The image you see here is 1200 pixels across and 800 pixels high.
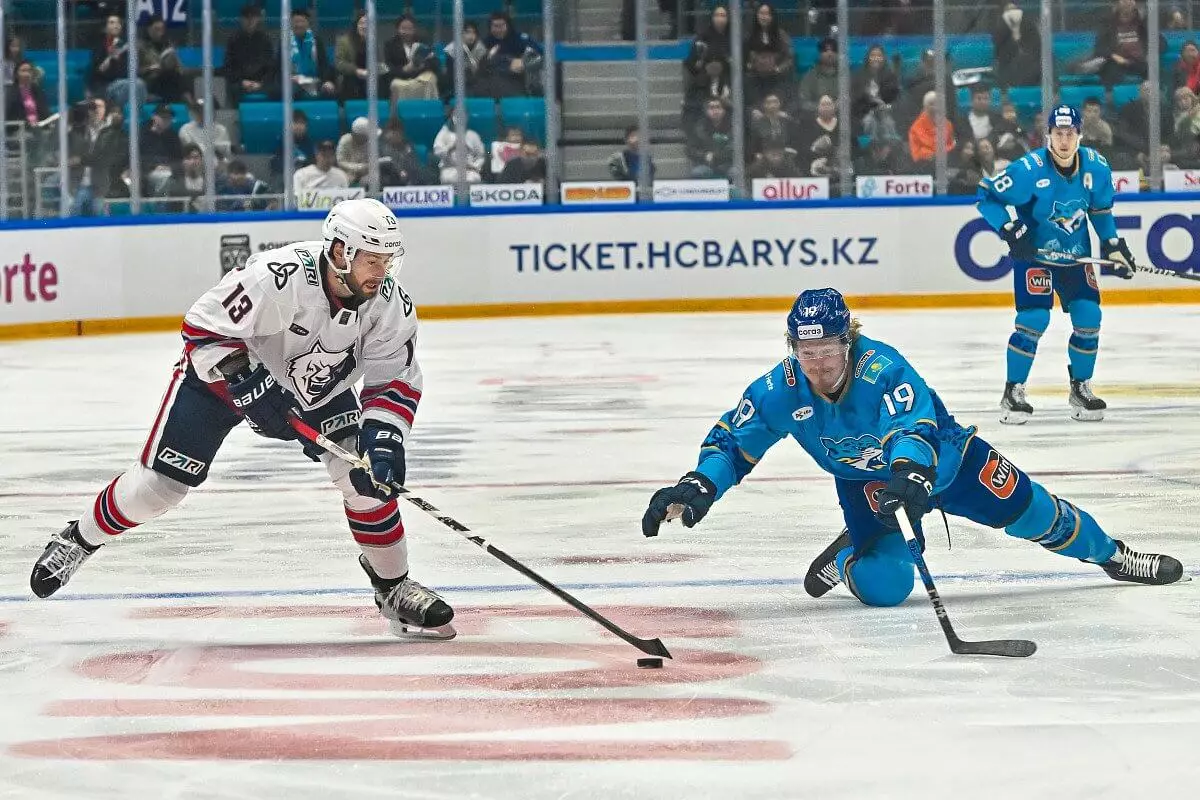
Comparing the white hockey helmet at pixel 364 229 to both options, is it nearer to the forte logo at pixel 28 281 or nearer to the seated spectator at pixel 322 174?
the forte logo at pixel 28 281

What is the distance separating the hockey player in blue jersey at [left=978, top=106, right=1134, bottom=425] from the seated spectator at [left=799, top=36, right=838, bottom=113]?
520cm

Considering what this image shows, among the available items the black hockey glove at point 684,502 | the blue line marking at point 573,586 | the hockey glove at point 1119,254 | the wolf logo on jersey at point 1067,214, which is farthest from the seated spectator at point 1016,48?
the black hockey glove at point 684,502

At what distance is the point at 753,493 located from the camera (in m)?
6.24

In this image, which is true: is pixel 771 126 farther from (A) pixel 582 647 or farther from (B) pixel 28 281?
(A) pixel 582 647

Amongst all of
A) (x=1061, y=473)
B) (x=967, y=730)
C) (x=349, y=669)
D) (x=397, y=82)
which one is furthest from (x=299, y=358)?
(x=397, y=82)

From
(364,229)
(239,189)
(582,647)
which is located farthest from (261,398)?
(239,189)

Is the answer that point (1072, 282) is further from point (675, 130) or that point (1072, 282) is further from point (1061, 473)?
point (675, 130)

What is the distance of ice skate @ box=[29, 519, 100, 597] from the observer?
451 cm

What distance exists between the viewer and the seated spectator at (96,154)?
498 inches

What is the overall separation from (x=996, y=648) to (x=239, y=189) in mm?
9849

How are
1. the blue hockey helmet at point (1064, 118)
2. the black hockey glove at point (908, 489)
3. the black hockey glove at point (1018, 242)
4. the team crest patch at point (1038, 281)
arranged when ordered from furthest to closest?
the team crest patch at point (1038, 281) → the black hockey glove at point (1018, 242) → the blue hockey helmet at point (1064, 118) → the black hockey glove at point (908, 489)

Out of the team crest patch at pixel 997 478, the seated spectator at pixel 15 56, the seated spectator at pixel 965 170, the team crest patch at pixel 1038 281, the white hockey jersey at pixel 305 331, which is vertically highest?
the seated spectator at pixel 15 56

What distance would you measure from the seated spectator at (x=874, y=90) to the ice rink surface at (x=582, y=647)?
5.92m

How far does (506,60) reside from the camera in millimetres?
13383
